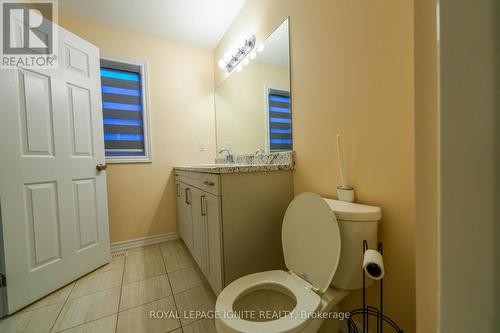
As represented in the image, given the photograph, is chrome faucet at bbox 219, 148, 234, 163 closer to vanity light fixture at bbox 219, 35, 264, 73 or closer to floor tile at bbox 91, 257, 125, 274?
vanity light fixture at bbox 219, 35, 264, 73

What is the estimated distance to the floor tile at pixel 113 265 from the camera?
1.72 meters

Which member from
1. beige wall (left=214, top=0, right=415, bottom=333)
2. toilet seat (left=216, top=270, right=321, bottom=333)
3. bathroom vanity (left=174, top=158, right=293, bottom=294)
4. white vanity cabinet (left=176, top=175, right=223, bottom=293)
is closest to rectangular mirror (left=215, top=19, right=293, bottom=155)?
beige wall (left=214, top=0, right=415, bottom=333)

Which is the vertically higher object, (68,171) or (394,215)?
(68,171)

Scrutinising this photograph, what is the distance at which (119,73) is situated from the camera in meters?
2.19

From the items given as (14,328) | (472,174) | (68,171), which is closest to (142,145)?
(68,171)

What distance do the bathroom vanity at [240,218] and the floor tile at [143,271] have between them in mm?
535

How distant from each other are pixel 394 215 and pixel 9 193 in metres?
2.14

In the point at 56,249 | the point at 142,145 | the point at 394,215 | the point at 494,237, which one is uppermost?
the point at 142,145

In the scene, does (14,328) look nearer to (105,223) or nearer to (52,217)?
(52,217)

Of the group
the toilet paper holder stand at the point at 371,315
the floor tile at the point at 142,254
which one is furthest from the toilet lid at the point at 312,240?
the floor tile at the point at 142,254

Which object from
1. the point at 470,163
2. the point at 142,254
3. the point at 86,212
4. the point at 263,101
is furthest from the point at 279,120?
the point at 142,254

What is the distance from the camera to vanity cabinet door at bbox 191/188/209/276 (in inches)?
52.6

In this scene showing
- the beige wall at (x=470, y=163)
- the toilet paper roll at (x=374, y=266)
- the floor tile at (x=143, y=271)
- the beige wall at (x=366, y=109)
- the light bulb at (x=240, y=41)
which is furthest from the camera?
the light bulb at (x=240, y=41)

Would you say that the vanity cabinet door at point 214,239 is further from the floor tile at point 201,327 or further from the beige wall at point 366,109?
the beige wall at point 366,109
